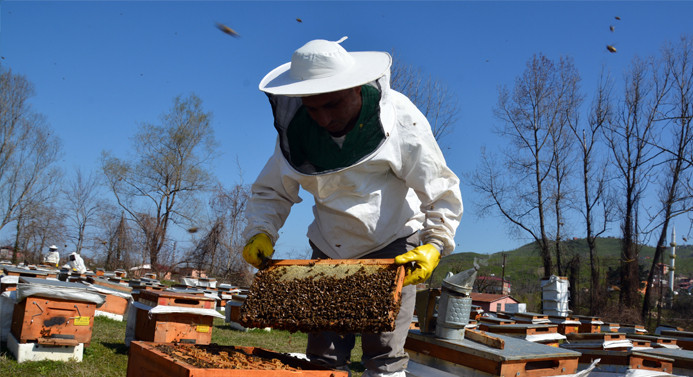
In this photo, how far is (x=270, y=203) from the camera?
2.95 metres

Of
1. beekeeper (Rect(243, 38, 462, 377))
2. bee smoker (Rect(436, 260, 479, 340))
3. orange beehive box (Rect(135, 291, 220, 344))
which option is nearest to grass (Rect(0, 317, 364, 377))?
orange beehive box (Rect(135, 291, 220, 344))

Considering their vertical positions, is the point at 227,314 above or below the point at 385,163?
below

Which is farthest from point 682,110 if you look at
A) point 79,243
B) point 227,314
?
point 79,243

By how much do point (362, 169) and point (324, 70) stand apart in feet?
1.68

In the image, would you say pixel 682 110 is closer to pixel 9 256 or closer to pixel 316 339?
pixel 316 339

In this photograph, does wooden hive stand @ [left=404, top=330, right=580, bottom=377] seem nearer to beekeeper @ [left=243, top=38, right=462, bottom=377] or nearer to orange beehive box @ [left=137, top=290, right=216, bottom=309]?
beekeeper @ [left=243, top=38, right=462, bottom=377]

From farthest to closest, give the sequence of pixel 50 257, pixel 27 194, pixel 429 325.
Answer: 1. pixel 27 194
2. pixel 50 257
3. pixel 429 325

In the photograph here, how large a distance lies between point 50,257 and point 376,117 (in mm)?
18133

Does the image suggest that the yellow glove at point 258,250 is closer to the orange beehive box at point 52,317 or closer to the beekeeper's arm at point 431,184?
the beekeeper's arm at point 431,184

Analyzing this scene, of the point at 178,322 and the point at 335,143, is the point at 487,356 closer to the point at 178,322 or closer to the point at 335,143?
the point at 335,143

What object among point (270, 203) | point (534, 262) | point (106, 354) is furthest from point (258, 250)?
point (534, 262)

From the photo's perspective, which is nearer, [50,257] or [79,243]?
[50,257]

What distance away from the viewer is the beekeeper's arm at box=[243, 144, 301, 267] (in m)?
2.85

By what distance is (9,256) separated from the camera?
24219mm
